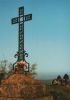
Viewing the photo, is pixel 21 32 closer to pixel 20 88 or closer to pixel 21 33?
pixel 21 33

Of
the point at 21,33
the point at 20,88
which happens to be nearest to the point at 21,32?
the point at 21,33

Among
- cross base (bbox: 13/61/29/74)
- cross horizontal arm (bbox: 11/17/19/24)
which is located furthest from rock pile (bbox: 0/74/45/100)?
cross horizontal arm (bbox: 11/17/19/24)

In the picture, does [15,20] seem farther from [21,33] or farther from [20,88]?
[20,88]

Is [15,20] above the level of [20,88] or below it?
above

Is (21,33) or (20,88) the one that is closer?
(20,88)

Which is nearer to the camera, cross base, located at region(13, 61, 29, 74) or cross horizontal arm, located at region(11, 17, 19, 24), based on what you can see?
cross base, located at region(13, 61, 29, 74)

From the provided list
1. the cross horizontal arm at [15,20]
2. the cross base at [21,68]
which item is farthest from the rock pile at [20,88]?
the cross horizontal arm at [15,20]

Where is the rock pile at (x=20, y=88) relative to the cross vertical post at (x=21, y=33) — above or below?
below

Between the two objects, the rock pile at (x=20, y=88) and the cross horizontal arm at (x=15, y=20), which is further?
the cross horizontal arm at (x=15, y=20)

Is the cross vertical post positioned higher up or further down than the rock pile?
higher up

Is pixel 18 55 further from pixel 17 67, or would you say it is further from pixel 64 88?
pixel 64 88

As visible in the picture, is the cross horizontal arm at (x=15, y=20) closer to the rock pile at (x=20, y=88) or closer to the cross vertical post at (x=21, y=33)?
the cross vertical post at (x=21, y=33)

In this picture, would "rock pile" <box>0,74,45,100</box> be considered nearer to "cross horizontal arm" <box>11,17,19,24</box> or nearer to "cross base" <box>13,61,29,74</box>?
"cross base" <box>13,61,29,74</box>

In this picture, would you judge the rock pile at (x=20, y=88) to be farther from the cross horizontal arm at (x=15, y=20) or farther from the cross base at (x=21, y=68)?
the cross horizontal arm at (x=15, y=20)
